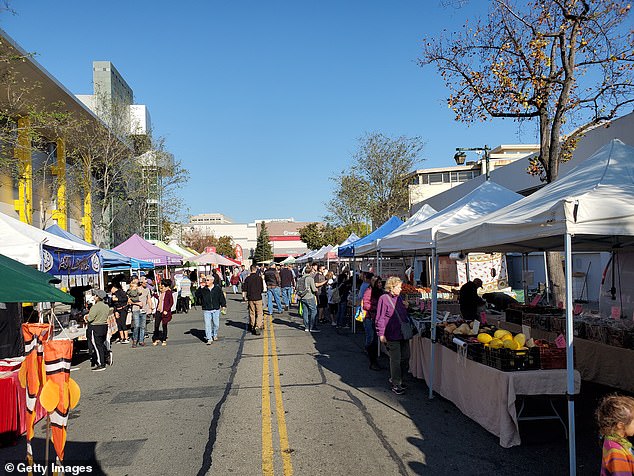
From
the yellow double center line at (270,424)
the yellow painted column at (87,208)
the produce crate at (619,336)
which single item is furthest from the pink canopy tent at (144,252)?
the produce crate at (619,336)

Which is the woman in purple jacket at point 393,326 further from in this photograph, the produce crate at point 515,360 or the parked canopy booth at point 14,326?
the parked canopy booth at point 14,326

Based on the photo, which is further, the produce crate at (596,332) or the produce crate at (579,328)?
the produce crate at (579,328)

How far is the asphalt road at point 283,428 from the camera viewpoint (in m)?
5.17

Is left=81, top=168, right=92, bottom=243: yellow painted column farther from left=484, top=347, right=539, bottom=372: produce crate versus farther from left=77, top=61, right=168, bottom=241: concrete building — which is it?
left=484, top=347, right=539, bottom=372: produce crate

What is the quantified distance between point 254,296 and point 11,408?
8.59 meters

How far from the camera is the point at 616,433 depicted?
10.6ft

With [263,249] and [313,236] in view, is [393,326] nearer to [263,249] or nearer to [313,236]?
[313,236]


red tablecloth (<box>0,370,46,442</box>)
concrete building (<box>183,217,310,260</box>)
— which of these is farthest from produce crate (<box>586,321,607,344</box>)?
concrete building (<box>183,217,310,260</box>)

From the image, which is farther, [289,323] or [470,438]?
[289,323]

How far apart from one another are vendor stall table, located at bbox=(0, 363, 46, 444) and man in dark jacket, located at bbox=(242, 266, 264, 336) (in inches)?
321

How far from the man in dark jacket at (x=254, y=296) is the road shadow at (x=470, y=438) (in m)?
6.08

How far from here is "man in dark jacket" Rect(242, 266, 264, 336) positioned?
1445cm

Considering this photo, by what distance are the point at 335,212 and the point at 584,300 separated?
914 inches

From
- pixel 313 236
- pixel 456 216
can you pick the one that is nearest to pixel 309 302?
pixel 456 216
